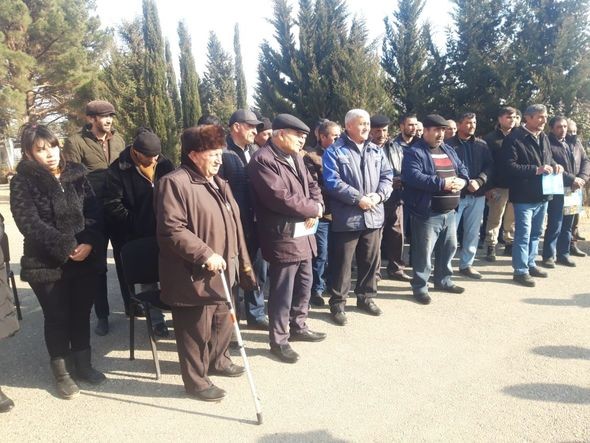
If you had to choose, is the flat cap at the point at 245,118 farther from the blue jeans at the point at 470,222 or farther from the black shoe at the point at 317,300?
the blue jeans at the point at 470,222

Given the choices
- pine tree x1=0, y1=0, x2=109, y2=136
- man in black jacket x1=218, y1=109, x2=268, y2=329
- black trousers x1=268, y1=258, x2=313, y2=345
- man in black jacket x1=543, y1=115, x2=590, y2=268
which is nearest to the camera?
black trousers x1=268, y1=258, x2=313, y2=345

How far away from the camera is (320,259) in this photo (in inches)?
198

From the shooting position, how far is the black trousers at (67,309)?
3213 millimetres

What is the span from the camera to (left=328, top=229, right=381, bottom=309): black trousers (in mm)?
4417

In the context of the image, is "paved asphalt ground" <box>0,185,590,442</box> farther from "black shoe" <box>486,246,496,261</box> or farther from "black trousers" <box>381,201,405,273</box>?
"black shoe" <box>486,246,496,261</box>

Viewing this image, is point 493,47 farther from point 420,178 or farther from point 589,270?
point 420,178

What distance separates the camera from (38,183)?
121 inches

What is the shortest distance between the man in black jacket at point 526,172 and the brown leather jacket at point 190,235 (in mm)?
3838

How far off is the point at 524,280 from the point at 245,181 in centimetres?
354

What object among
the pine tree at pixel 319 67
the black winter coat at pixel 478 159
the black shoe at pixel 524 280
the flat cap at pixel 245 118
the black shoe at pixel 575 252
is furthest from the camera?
the pine tree at pixel 319 67

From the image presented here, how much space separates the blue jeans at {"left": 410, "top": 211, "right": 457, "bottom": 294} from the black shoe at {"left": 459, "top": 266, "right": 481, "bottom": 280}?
0.66 metres

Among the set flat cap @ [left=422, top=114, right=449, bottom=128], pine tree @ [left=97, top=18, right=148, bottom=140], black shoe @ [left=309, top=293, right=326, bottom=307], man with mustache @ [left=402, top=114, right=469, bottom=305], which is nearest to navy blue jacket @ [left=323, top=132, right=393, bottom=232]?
man with mustache @ [left=402, top=114, right=469, bottom=305]

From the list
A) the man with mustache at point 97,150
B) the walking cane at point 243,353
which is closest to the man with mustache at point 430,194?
the walking cane at point 243,353

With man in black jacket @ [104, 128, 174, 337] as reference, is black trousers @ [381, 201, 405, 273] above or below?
below
